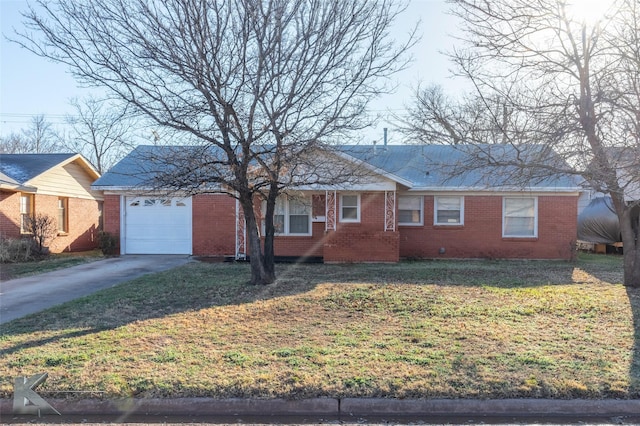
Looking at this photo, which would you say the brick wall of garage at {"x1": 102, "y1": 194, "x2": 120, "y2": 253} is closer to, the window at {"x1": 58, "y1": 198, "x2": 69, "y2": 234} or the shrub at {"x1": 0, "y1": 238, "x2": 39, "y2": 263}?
the shrub at {"x1": 0, "y1": 238, "x2": 39, "y2": 263}

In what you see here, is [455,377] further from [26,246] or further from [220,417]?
[26,246]

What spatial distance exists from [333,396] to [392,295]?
4430mm

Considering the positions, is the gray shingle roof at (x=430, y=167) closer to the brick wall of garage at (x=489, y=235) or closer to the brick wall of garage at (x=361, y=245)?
the brick wall of garage at (x=489, y=235)

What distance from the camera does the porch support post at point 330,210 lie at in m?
14.5

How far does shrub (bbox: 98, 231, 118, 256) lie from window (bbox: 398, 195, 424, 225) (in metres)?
10.6

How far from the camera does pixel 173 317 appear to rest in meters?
6.86

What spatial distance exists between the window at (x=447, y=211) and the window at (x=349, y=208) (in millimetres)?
3148

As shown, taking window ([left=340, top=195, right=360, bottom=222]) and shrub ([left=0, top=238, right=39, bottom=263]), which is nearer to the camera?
shrub ([left=0, top=238, right=39, bottom=263])

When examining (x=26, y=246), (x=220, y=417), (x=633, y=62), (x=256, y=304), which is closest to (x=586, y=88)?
(x=633, y=62)

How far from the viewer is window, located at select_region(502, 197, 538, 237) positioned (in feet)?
51.9

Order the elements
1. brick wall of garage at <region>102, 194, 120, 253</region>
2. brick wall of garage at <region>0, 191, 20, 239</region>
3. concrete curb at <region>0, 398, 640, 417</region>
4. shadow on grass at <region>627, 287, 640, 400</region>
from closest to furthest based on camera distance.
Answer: concrete curb at <region>0, 398, 640, 417</region>
shadow on grass at <region>627, 287, 640, 400</region>
brick wall of garage at <region>0, 191, 20, 239</region>
brick wall of garage at <region>102, 194, 120, 253</region>

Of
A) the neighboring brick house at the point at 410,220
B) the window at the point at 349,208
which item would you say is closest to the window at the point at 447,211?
the neighboring brick house at the point at 410,220

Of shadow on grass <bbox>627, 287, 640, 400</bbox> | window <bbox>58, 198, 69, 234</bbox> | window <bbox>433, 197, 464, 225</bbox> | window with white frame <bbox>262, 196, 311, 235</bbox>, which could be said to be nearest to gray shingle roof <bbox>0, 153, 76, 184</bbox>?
window <bbox>58, 198, 69, 234</bbox>

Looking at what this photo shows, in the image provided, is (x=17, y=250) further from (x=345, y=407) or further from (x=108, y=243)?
(x=345, y=407)
